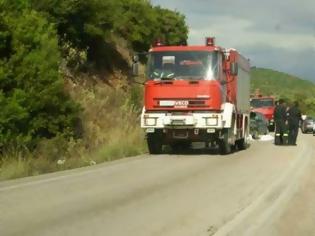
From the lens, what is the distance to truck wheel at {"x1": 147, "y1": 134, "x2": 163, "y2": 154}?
23.4 meters

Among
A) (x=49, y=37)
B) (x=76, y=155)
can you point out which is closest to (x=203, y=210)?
(x=76, y=155)

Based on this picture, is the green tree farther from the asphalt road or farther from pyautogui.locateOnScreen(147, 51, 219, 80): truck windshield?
the asphalt road

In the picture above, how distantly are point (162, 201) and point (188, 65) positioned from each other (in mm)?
10613

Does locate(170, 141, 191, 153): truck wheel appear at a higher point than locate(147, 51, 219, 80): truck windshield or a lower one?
lower

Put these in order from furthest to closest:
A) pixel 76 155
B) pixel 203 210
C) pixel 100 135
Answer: pixel 100 135
pixel 76 155
pixel 203 210

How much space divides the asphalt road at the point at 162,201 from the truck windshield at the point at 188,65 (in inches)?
160

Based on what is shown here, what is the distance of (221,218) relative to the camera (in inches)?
418

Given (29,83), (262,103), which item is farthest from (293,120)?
(262,103)

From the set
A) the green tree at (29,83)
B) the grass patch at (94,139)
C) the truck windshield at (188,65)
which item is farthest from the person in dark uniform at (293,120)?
the green tree at (29,83)

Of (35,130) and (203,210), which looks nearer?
(203,210)

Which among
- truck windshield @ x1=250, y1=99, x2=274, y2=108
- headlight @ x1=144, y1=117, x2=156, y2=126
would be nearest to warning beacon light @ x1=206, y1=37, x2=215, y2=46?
headlight @ x1=144, y1=117, x2=156, y2=126

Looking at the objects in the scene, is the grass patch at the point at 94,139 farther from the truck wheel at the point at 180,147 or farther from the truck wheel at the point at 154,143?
the truck wheel at the point at 180,147

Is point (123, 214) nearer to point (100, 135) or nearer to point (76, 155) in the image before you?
point (76, 155)

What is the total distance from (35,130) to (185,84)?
16.5ft
